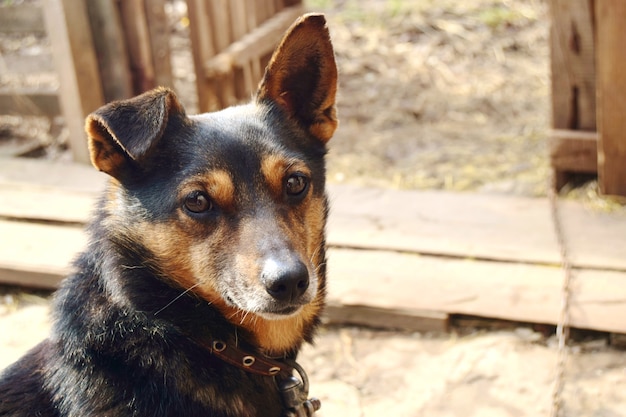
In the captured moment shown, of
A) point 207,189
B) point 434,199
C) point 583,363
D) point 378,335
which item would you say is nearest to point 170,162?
point 207,189

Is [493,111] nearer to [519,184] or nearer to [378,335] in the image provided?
[519,184]

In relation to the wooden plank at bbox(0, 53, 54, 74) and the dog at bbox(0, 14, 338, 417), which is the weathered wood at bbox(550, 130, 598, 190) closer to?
the dog at bbox(0, 14, 338, 417)

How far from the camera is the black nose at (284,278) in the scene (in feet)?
7.53

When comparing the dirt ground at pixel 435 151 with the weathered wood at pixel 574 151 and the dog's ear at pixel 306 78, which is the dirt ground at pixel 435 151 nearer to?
the weathered wood at pixel 574 151

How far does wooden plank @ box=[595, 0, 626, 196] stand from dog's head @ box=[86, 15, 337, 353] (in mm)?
2356

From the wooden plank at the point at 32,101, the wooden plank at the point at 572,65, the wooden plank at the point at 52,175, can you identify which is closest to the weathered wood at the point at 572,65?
the wooden plank at the point at 572,65

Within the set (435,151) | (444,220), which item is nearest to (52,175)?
(444,220)

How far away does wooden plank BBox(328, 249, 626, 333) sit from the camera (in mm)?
3598

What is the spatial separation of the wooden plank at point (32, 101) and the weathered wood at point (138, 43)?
2.90ft

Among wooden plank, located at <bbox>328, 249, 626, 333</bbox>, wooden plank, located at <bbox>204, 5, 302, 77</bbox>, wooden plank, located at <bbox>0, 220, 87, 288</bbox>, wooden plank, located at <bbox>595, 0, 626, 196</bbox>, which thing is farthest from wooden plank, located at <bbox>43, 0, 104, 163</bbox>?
wooden plank, located at <bbox>595, 0, 626, 196</bbox>

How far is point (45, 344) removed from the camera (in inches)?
99.8

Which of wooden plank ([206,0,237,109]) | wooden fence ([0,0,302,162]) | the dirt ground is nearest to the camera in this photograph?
the dirt ground

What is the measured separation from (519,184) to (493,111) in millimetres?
1752

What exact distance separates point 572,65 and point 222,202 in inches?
121
